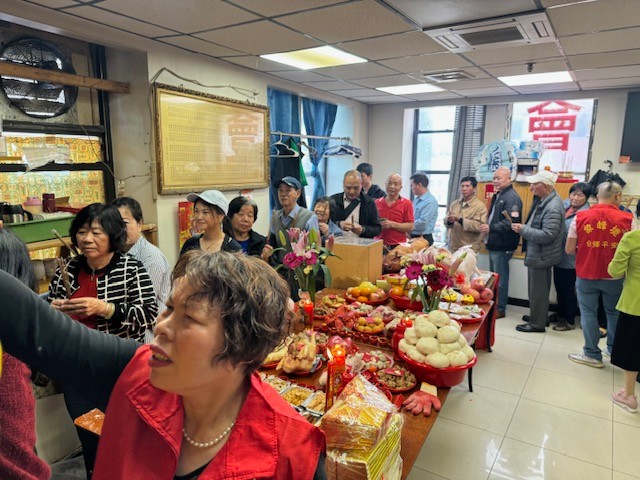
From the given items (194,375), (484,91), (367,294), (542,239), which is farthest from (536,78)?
(194,375)

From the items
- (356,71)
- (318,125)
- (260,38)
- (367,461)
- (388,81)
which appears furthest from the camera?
(318,125)

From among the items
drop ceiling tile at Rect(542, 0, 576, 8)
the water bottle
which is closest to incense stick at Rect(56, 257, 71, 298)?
drop ceiling tile at Rect(542, 0, 576, 8)

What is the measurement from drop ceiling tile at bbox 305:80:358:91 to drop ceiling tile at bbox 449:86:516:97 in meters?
1.35

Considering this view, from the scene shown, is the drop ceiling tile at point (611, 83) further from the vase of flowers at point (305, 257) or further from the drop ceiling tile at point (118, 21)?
the drop ceiling tile at point (118, 21)

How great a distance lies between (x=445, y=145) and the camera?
715 cm

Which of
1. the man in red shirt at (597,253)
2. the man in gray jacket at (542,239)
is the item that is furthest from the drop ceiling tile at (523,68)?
the man in red shirt at (597,253)

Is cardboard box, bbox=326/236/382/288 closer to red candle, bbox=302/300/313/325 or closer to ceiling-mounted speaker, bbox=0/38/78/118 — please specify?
red candle, bbox=302/300/313/325

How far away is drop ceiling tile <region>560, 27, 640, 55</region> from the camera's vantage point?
3069 millimetres

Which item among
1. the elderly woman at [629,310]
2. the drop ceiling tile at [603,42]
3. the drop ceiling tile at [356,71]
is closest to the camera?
the elderly woman at [629,310]

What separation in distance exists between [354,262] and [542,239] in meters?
2.22

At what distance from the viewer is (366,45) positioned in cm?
338

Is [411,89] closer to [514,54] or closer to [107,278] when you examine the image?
[514,54]

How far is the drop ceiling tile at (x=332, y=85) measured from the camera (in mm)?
5102

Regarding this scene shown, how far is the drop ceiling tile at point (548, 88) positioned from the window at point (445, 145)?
0.95 meters
